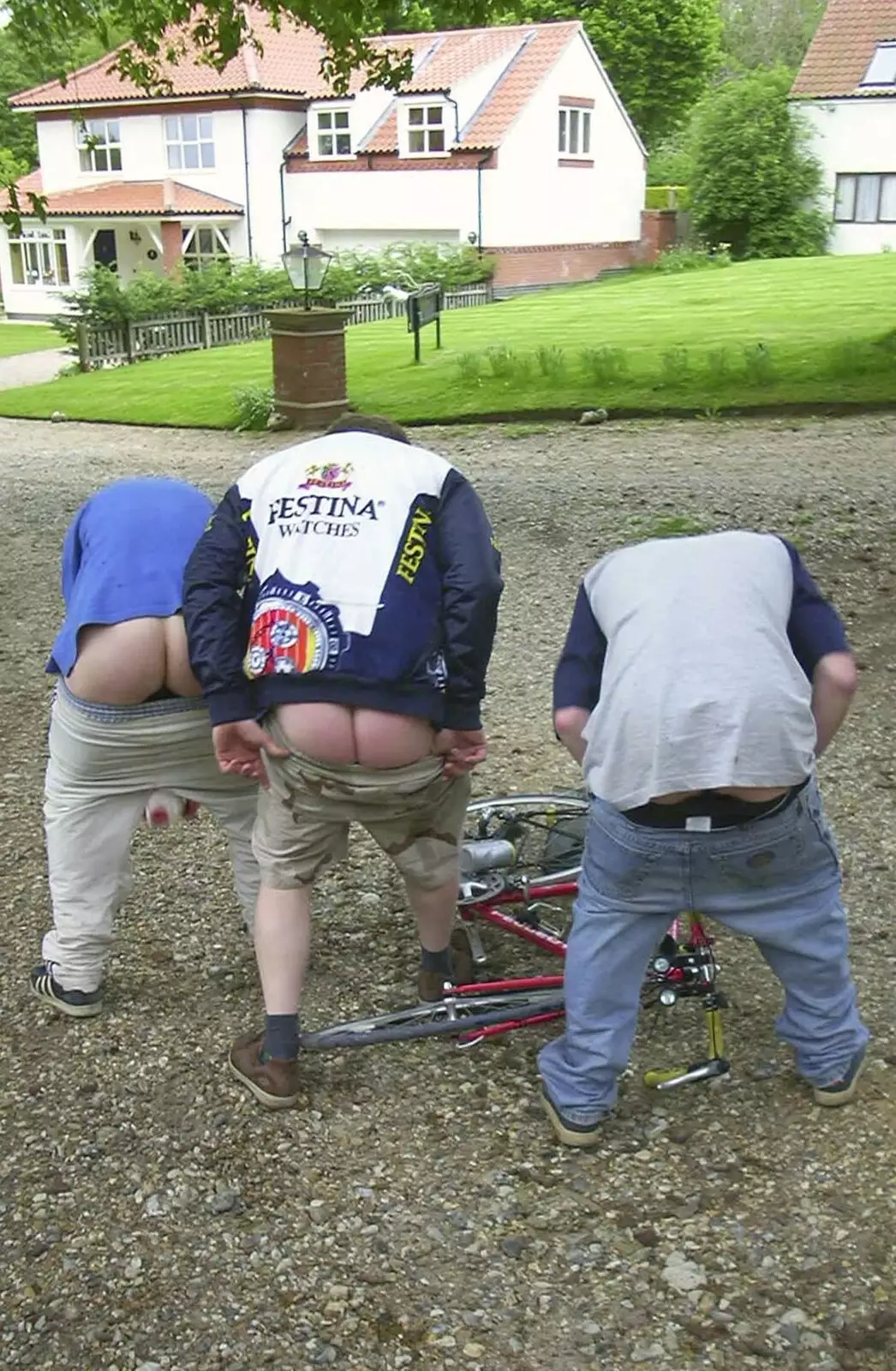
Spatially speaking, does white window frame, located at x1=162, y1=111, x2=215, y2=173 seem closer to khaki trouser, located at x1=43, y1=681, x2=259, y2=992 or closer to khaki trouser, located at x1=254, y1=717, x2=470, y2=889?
khaki trouser, located at x1=43, y1=681, x2=259, y2=992

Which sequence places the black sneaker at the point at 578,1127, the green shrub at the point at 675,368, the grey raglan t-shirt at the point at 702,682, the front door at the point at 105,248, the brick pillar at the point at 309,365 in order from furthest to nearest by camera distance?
the front door at the point at 105,248 < the green shrub at the point at 675,368 < the brick pillar at the point at 309,365 < the black sneaker at the point at 578,1127 < the grey raglan t-shirt at the point at 702,682

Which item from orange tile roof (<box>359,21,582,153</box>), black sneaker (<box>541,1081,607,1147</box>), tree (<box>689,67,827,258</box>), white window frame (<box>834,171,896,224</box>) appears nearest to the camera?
black sneaker (<box>541,1081,607,1147</box>)

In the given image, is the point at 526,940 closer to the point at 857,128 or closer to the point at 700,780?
the point at 700,780

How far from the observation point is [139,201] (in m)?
39.5

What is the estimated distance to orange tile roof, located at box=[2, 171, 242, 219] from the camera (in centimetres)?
3878

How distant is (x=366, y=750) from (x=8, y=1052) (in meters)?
1.40

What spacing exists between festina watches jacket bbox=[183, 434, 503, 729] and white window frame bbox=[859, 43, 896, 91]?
39182 millimetres

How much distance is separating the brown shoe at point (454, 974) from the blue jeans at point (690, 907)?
55 centimetres

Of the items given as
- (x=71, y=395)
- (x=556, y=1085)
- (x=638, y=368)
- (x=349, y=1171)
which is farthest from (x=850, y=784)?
(x=71, y=395)

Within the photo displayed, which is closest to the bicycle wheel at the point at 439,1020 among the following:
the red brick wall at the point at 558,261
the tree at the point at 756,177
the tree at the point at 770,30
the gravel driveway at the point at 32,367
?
the gravel driveway at the point at 32,367

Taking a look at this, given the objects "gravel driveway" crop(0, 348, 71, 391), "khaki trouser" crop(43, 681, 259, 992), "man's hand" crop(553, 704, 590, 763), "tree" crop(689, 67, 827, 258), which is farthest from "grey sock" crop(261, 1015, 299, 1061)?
"tree" crop(689, 67, 827, 258)

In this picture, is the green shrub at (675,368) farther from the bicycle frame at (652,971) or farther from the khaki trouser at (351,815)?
the khaki trouser at (351,815)

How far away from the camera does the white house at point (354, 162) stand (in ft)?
119

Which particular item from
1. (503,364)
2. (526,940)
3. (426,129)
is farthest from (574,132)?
(526,940)
